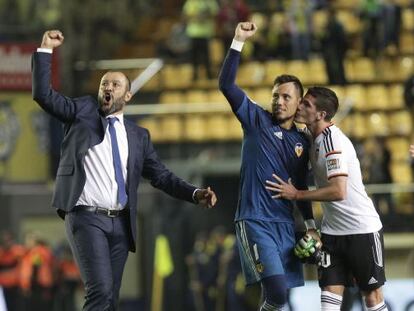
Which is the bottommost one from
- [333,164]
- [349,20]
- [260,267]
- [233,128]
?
[260,267]

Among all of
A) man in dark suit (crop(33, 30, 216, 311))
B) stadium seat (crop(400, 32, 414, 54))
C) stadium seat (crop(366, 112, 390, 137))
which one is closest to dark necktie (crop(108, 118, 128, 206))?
man in dark suit (crop(33, 30, 216, 311))

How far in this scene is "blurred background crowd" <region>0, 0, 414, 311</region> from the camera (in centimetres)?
2022

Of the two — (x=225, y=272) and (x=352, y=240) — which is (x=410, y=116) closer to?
(x=225, y=272)

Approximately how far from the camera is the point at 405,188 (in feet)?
61.9

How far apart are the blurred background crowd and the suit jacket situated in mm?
9073

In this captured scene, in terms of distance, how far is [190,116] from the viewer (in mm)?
21891

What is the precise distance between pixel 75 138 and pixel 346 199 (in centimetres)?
198

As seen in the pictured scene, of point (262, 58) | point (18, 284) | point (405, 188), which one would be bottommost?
point (18, 284)

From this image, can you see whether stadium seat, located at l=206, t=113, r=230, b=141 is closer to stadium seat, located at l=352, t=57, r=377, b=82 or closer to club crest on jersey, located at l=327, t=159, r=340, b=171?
stadium seat, located at l=352, t=57, r=377, b=82

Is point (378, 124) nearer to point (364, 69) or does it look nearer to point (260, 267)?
point (364, 69)

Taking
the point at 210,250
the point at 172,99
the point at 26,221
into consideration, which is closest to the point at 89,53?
the point at 172,99

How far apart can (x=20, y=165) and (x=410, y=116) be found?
22.4 feet

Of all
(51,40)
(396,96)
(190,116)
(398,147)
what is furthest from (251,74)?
(51,40)

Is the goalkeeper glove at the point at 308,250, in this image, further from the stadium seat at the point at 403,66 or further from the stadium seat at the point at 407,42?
the stadium seat at the point at 407,42
